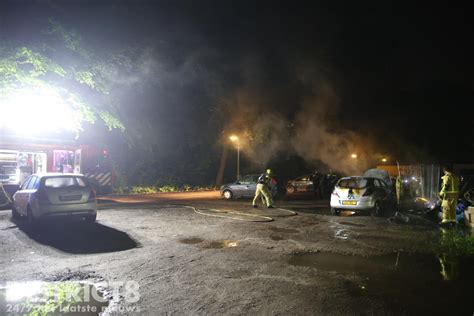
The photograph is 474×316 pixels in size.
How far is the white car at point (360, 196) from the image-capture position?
10844 millimetres

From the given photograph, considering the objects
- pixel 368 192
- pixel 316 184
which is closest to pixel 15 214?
pixel 368 192

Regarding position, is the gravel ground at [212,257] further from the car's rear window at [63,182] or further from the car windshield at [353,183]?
the car windshield at [353,183]

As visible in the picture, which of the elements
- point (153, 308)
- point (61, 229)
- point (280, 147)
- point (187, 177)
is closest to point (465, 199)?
point (153, 308)

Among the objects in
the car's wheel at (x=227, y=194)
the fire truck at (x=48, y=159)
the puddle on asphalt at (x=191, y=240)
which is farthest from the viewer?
the car's wheel at (x=227, y=194)

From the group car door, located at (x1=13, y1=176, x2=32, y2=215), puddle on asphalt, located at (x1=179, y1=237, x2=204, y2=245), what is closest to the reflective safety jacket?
puddle on asphalt, located at (x1=179, y1=237, x2=204, y2=245)

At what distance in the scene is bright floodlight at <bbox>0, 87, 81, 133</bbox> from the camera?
36.0ft

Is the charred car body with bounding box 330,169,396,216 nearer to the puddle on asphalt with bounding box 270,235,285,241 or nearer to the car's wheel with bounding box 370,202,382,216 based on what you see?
the car's wheel with bounding box 370,202,382,216

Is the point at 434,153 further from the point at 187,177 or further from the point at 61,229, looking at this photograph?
the point at 61,229

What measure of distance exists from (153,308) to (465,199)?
10240mm

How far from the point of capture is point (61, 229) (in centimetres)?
847

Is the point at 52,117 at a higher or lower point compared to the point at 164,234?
higher

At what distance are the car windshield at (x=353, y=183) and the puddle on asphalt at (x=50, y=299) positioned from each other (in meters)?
8.97

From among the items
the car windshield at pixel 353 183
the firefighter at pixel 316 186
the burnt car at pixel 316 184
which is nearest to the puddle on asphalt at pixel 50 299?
the car windshield at pixel 353 183

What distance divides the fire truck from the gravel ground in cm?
618
